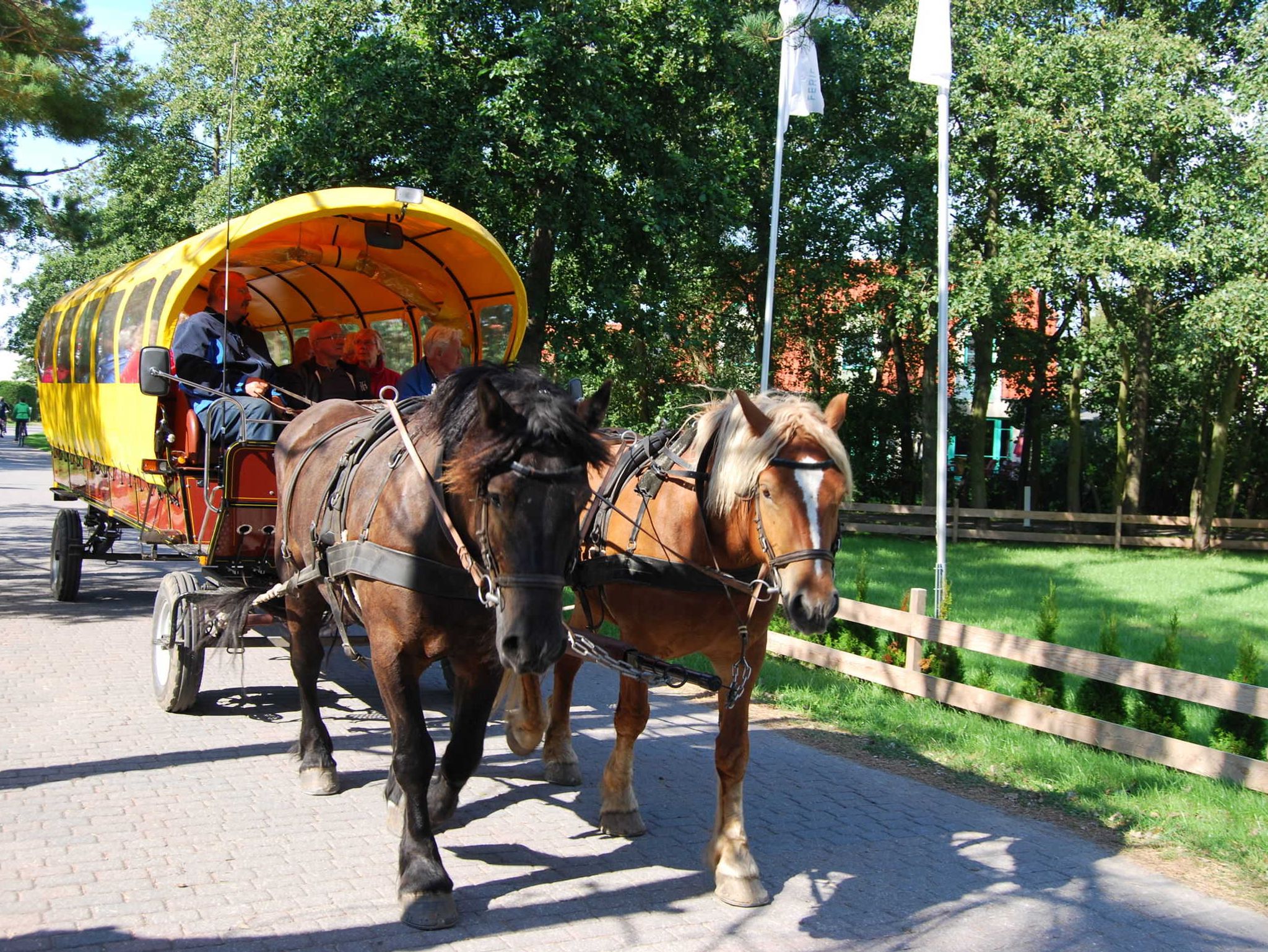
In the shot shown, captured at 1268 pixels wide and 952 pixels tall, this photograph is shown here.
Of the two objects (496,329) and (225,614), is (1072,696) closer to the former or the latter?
(496,329)

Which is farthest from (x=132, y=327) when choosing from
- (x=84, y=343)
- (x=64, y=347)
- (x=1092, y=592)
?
(x=1092, y=592)

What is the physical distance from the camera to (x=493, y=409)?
Answer: 12.1 feet

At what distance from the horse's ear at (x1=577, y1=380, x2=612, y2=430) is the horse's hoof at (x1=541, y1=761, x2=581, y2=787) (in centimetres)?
268

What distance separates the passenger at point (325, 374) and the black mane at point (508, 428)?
338 centimetres

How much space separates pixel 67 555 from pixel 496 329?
5.74m

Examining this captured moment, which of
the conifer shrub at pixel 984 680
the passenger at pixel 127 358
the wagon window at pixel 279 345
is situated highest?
the wagon window at pixel 279 345

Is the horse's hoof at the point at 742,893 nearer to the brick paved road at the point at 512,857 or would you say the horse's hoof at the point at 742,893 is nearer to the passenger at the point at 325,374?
the brick paved road at the point at 512,857

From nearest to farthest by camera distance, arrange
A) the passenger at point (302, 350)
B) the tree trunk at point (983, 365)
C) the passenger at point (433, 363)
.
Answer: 1. the passenger at point (433, 363)
2. the passenger at point (302, 350)
3. the tree trunk at point (983, 365)

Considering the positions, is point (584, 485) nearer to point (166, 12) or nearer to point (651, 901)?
point (651, 901)

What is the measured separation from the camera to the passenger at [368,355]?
7.67m

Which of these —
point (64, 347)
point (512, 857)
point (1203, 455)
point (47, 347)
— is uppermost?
point (47, 347)

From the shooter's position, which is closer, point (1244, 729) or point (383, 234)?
point (1244, 729)

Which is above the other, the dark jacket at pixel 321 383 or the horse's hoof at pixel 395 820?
the dark jacket at pixel 321 383

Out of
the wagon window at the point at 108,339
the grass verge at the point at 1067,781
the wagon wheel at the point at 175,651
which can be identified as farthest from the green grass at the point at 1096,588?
the wagon window at the point at 108,339
